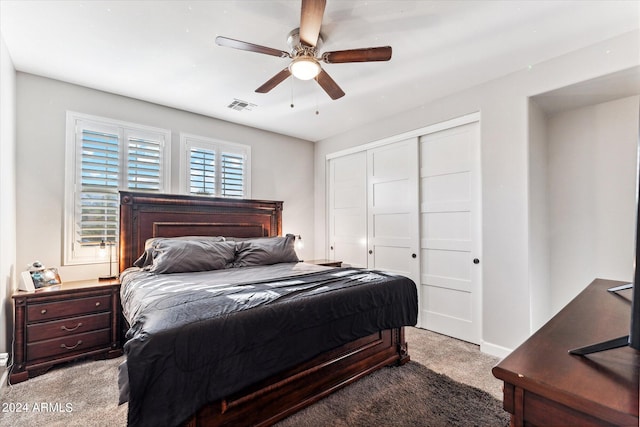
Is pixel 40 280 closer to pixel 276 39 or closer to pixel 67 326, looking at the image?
pixel 67 326

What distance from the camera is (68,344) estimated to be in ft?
8.53

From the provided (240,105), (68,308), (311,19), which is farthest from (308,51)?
(68,308)

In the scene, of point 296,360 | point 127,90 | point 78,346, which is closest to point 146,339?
point 296,360

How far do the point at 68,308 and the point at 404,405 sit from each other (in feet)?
9.62

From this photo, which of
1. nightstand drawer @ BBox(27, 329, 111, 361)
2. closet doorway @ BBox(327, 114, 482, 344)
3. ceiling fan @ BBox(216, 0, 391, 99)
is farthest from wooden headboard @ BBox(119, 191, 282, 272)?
ceiling fan @ BBox(216, 0, 391, 99)

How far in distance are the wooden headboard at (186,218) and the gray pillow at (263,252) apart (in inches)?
22.0

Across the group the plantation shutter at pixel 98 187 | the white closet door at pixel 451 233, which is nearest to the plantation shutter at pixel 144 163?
the plantation shutter at pixel 98 187

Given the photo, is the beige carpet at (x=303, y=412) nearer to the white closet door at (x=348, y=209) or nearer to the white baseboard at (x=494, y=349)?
the white baseboard at (x=494, y=349)

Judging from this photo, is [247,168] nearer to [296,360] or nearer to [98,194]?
[98,194]

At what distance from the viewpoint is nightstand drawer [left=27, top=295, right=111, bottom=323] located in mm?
2471

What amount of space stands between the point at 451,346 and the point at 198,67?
12.5 feet

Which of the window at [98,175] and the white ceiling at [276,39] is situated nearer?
the white ceiling at [276,39]

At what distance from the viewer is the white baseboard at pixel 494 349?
2.83 m

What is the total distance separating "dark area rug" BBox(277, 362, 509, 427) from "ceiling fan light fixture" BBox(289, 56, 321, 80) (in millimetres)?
2419
